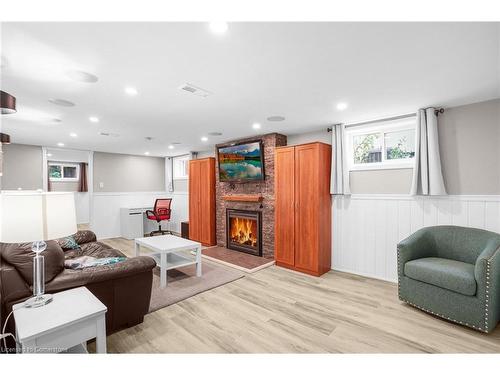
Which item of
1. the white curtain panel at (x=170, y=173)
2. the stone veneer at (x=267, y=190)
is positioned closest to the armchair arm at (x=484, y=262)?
the stone veneer at (x=267, y=190)

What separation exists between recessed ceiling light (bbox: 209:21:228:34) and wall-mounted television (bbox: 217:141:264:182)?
9.85 ft

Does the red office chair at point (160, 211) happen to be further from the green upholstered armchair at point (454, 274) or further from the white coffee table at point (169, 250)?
the green upholstered armchair at point (454, 274)

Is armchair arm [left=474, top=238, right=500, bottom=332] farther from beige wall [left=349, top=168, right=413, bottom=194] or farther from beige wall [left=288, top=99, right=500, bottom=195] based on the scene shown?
beige wall [left=349, top=168, right=413, bottom=194]

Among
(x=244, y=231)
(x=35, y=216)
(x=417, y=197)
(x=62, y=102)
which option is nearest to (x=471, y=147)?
(x=417, y=197)

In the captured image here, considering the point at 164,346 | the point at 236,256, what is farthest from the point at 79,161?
→ the point at 164,346

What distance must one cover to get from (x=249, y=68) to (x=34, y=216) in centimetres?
181

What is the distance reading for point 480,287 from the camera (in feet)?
7.17

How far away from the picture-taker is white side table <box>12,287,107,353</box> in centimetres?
132

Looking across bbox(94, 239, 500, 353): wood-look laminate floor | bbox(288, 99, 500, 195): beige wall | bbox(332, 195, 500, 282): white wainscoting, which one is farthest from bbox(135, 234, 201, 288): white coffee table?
bbox(288, 99, 500, 195): beige wall

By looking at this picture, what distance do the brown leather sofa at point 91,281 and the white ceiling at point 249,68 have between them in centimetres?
155
